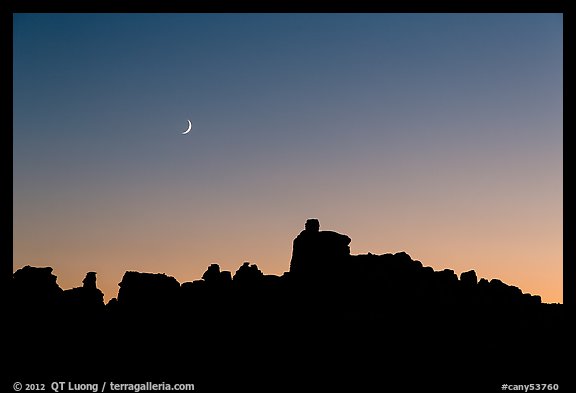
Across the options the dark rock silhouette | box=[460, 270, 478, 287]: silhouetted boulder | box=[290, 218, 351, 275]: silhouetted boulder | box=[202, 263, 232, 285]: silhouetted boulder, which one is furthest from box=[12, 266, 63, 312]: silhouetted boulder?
box=[460, 270, 478, 287]: silhouetted boulder

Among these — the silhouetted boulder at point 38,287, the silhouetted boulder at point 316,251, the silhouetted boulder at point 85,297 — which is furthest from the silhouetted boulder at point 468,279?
the silhouetted boulder at point 38,287

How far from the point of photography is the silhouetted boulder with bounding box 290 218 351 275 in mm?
130750

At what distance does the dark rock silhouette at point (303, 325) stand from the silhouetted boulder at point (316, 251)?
0.80 feet

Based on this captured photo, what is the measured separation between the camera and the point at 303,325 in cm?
13162

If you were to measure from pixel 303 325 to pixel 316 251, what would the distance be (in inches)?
584

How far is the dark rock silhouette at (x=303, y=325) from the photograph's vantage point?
363ft

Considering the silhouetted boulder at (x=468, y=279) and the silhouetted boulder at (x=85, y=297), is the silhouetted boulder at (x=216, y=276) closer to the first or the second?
the silhouetted boulder at (x=85, y=297)

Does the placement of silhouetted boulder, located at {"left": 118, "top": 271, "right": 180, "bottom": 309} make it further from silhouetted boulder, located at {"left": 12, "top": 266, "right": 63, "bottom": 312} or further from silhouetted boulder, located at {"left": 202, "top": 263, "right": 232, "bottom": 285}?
silhouetted boulder, located at {"left": 12, "top": 266, "right": 63, "bottom": 312}

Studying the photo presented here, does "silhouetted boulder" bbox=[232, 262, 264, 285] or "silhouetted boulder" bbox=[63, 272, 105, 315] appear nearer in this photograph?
"silhouetted boulder" bbox=[63, 272, 105, 315]

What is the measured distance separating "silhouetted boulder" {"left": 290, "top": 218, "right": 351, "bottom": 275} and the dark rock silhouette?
0.24m

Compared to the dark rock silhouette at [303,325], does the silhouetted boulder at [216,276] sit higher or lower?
higher
